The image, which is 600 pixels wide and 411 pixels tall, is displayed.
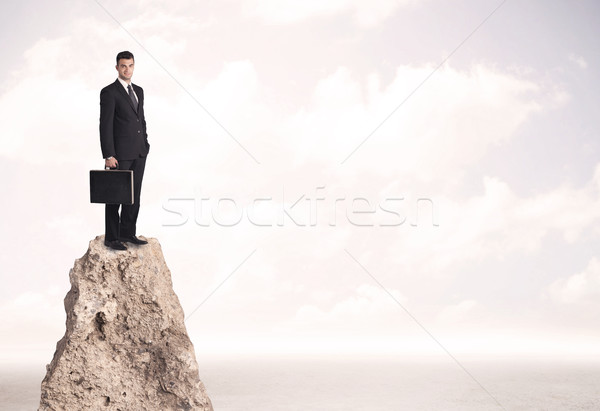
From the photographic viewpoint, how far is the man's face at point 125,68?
809 centimetres

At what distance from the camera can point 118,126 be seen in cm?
811

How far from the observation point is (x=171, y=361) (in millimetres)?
7941

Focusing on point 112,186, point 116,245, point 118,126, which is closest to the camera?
point 112,186

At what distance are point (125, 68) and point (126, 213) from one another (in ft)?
5.09

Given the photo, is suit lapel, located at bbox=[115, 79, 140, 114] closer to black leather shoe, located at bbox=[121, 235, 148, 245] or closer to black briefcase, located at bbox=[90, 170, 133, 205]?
black briefcase, located at bbox=[90, 170, 133, 205]

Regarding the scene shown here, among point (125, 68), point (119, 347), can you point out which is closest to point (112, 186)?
point (125, 68)

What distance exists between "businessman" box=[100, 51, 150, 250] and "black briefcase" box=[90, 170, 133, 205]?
0.17 m

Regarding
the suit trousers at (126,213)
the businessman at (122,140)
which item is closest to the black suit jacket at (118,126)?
the businessman at (122,140)

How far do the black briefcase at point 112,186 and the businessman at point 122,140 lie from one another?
175mm

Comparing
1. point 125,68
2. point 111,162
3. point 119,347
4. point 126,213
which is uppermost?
point 125,68

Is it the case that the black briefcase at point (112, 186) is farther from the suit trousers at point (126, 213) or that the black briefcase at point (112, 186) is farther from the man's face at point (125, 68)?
the man's face at point (125, 68)

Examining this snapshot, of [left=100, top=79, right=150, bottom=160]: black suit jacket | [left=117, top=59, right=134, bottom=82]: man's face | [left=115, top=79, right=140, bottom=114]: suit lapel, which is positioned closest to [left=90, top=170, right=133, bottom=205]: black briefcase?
[left=100, top=79, right=150, bottom=160]: black suit jacket

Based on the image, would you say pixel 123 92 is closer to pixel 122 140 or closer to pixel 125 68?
pixel 125 68

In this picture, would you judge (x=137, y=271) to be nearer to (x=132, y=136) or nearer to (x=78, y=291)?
(x=78, y=291)
